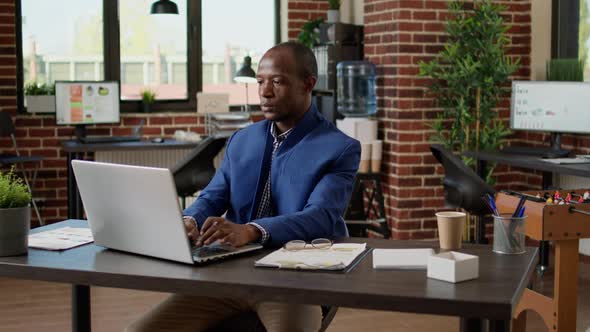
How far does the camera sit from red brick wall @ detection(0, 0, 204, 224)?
645 cm

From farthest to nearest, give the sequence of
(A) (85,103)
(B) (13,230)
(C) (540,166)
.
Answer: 1. (A) (85,103)
2. (C) (540,166)
3. (B) (13,230)

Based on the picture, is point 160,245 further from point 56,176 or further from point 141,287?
point 56,176

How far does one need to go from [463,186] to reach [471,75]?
126 centimetres

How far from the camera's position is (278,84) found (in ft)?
8.49

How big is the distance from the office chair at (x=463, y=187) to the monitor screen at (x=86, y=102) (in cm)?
272

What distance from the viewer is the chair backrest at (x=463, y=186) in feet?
14.6

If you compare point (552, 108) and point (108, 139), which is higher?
point (552, 108)

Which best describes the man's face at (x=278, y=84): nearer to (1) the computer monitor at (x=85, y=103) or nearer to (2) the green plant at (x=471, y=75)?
(2) the green plant at (x=471, y=75)

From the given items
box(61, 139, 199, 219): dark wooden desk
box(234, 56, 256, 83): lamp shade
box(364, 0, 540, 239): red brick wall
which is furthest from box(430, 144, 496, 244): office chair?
box(234, 56, 256, 83): lamp shade

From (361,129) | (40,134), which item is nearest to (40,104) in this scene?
(40,134)

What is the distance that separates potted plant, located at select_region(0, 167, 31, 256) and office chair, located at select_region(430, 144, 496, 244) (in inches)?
109

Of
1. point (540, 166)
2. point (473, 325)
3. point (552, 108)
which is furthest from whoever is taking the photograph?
point (552, 108)

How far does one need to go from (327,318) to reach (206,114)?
458 cm

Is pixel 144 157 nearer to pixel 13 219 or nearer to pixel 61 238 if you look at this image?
pixel 61 238
